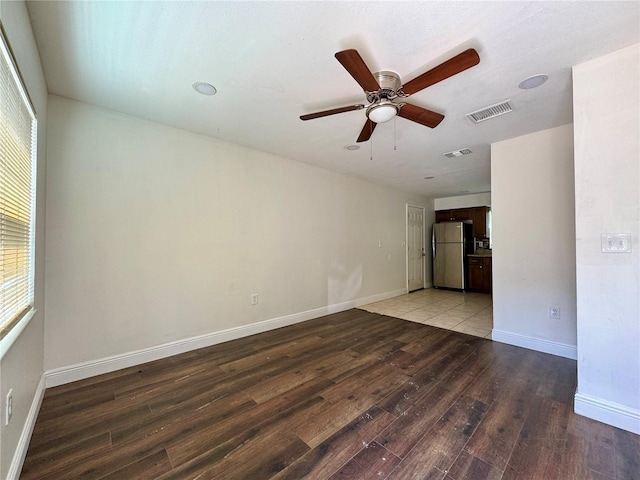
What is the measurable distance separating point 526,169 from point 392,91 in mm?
2215

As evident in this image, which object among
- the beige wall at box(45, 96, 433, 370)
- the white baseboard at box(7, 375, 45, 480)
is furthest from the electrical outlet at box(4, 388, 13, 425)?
the beige wall at box(45, 96, 433, 370)

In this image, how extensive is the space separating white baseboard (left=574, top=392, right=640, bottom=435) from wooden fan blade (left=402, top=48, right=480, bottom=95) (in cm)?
238

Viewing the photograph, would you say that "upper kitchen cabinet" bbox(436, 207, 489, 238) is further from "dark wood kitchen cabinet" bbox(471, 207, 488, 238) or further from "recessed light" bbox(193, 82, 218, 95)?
"recessed light" bbox(193, 82, 218, 95)

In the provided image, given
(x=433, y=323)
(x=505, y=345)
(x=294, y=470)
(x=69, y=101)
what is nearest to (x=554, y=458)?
(x=294, y=470)

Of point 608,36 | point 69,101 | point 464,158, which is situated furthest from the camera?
point 464,158

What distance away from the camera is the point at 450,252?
6.55m

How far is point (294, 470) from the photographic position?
1389mm

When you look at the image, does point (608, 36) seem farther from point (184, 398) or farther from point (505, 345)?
point (184, 398)

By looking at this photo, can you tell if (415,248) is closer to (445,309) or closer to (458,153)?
(445,309)

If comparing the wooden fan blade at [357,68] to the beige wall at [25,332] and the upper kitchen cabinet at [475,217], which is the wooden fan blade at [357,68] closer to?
the beige wall at [25,332]

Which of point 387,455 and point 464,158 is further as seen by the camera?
point 464,158

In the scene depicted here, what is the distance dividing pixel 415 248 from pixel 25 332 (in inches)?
253

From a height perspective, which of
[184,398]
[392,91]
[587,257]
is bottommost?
[184,398]

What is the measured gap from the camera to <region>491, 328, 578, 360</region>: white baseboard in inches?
108
